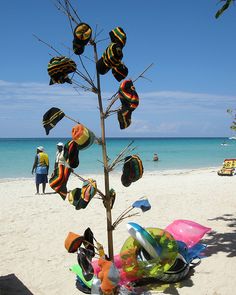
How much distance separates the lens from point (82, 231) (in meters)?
8.46

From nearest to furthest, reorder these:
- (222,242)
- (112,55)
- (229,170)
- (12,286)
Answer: (112,55) < (12,286) < (222,242) < (229,170)

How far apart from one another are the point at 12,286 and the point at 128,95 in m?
3.31

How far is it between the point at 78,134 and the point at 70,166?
1.37 ft

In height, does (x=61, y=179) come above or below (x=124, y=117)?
below

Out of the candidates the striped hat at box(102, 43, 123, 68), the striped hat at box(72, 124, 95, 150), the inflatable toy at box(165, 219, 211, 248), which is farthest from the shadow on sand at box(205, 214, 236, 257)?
the striped hat at box(102, 43, 123, 68)

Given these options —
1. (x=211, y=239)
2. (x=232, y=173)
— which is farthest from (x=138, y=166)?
(x=232, y=173)

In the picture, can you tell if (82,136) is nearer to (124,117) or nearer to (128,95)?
(124,117)

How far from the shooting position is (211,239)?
23.6 feet

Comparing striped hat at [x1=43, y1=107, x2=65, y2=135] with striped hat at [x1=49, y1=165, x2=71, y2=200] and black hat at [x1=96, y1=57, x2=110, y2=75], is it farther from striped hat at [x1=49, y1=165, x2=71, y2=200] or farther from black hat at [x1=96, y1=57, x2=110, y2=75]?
black hat at [x1=96, y1=57, x2=110, y2=75]

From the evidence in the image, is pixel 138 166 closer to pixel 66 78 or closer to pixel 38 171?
pixel 66 78

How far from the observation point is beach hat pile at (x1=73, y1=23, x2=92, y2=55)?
12.9 ft

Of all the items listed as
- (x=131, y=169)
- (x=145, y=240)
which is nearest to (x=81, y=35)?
(x=131, y=169)

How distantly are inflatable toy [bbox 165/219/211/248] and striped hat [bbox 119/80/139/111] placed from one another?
2966 millimetres

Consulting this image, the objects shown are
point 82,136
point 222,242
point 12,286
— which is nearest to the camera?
point 82,136
